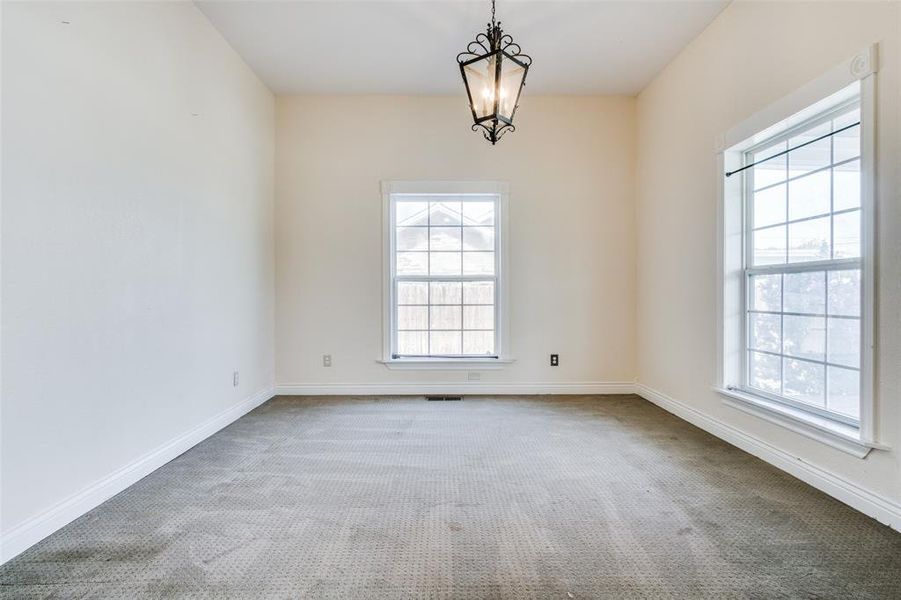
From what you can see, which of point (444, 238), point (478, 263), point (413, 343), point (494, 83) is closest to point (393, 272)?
point (444, 238)

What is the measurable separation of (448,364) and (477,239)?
1261 millimetres

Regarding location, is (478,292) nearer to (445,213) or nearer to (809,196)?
(445,213)

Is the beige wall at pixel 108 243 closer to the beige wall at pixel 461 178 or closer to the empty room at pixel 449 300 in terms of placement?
the empty room at pixel 449 300

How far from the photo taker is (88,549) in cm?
149

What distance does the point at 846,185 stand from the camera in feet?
6.15

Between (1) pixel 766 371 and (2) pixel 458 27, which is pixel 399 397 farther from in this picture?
(2) pixel 458 27

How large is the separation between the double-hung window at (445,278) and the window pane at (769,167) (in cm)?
201

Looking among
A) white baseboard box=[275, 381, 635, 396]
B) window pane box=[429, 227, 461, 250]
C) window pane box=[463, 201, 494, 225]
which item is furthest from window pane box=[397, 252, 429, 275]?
white baseboard box=[275, 381, 635, 396]

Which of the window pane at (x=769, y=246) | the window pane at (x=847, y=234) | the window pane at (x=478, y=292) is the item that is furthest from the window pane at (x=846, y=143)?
the window pane at (x=478, y=292)

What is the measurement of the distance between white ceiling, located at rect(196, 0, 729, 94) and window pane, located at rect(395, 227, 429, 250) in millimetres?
1282

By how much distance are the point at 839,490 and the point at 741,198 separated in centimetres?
173

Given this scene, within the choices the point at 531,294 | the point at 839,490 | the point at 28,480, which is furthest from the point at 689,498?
the point at 28,480

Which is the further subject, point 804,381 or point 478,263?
point 478,263

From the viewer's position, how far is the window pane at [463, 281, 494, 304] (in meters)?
3.79
